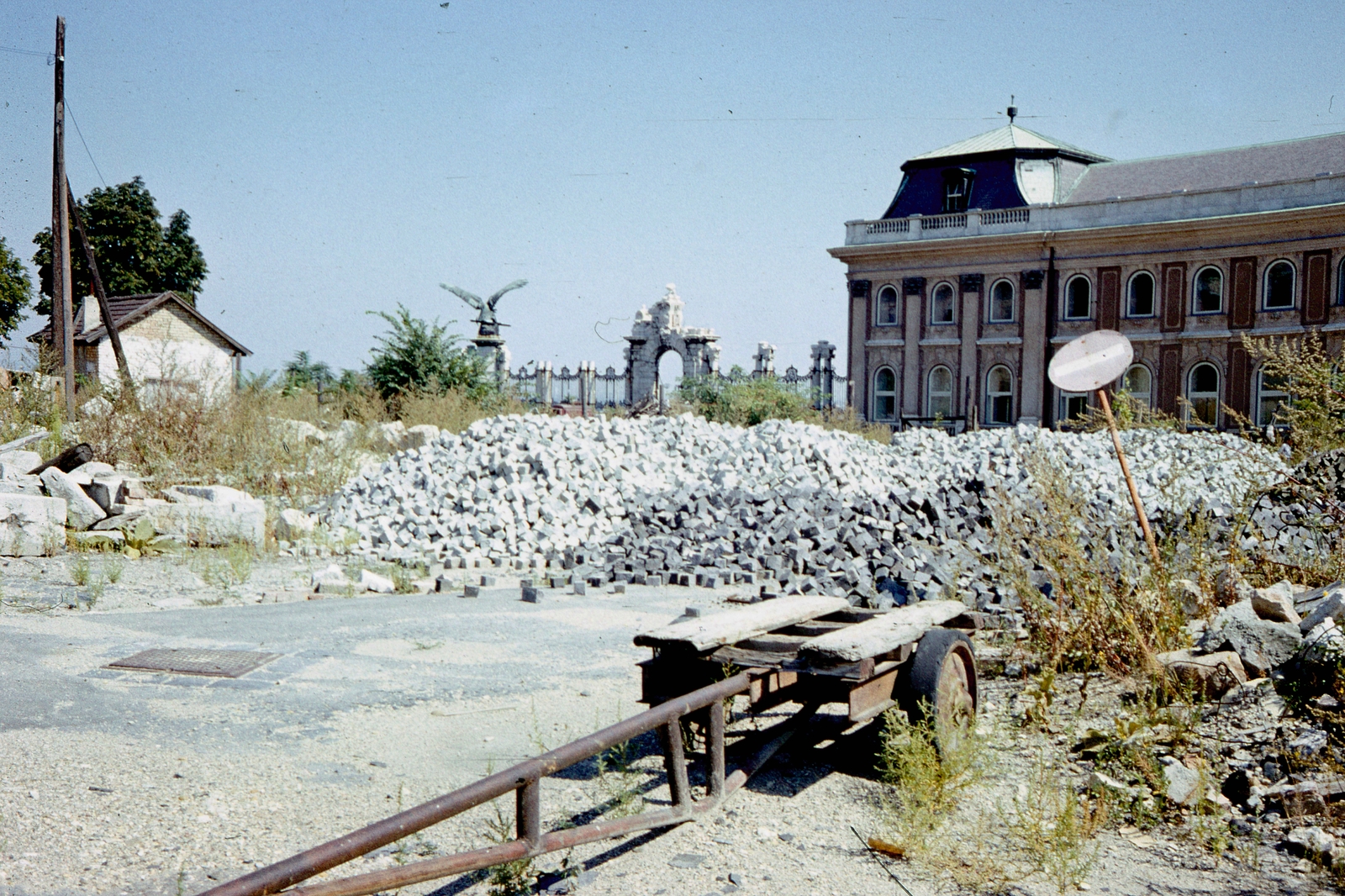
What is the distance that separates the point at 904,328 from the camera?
37031 millimetres

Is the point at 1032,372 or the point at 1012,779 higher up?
the point at 1032,372

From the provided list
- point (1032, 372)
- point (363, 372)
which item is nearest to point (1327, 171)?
point (1032, 372)

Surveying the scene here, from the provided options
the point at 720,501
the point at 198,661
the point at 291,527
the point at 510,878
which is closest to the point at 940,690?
the point at 510,878

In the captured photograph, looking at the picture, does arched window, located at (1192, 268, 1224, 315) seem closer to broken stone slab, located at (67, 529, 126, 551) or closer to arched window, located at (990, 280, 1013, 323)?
arched window, located at (990, 280, 1013, 323)

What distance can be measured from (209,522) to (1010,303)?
30.1 metres

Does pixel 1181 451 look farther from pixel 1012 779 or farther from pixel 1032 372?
pixel 1032 372

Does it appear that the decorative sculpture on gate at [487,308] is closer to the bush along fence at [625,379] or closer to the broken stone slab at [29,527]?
the bush along fence at [625,379]

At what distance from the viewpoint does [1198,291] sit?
106 feet

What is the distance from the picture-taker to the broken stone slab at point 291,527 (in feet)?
38.9

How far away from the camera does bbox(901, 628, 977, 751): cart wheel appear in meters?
4.57

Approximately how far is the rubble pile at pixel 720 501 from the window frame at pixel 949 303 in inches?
796

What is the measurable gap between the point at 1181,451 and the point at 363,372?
16395 millimetres

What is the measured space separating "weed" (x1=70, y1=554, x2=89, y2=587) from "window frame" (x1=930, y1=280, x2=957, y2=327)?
3131 centimetres

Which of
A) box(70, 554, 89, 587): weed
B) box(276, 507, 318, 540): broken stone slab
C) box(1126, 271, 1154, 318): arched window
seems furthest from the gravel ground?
box(1126, 271, 1154, 318): arched window
